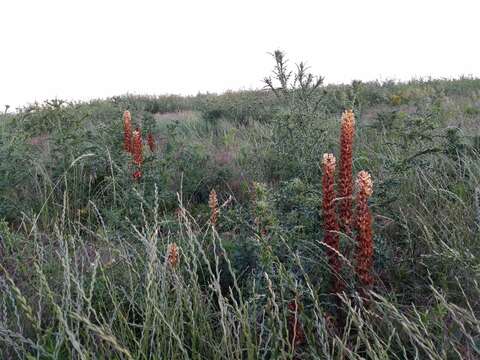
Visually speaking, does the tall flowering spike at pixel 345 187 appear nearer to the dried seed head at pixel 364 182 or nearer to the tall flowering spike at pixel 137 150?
the dried seed head at pixel 364 182

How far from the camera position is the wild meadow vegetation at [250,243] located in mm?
1793

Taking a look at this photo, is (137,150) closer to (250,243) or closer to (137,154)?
(137,154)

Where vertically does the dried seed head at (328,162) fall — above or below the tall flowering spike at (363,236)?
above

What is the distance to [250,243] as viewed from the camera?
2453 mm

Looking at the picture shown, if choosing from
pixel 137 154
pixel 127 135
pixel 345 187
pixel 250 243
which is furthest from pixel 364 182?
pixel 127 135

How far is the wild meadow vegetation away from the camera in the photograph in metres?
1.79

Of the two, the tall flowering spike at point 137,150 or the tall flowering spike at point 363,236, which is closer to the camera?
the tall flowering spike at point 363,236

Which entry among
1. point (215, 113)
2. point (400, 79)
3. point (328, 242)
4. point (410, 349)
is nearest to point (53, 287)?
point (328, 242)

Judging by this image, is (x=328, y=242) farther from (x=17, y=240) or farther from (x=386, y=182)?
(x=17, y=240)

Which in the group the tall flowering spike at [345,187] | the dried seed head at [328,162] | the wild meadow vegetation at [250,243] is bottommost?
the wild meadow vegetation at [250,243]

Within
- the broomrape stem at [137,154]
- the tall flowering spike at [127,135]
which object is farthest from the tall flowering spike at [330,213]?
the tall flowering spike at [127,135]

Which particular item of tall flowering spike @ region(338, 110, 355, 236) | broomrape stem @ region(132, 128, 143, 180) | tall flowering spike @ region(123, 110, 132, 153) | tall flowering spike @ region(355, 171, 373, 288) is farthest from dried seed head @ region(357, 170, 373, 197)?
tall flowering spike @ region(123, 110, 132, 153)

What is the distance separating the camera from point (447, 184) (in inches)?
143

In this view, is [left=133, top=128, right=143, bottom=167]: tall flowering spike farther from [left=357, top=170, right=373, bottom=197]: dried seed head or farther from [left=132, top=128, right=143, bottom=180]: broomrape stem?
[left=357, top=170, right=373, bottom=197]: dried seed head
